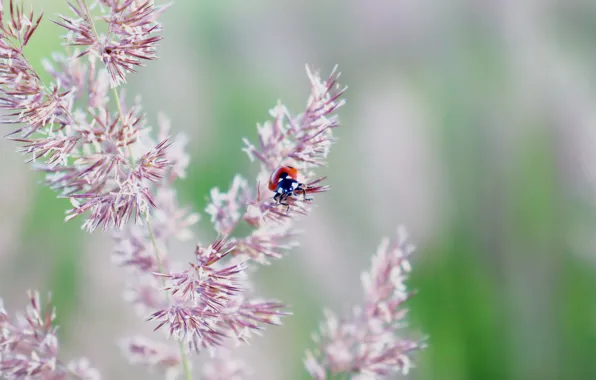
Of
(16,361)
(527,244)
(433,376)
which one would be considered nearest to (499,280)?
(527,244)

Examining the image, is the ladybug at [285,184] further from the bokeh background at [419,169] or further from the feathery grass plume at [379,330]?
the bokeh background at [419,169]

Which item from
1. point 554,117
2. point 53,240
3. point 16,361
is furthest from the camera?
point 554,117

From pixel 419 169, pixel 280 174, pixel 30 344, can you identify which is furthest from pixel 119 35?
pixel 419 169

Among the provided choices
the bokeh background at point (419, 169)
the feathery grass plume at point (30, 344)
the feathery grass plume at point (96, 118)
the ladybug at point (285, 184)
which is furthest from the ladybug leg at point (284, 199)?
the bokeh background at point (419, 169)

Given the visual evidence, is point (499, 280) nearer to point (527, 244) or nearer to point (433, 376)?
point (527, 244)

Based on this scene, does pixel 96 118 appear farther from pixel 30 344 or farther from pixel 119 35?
pixel 30 344

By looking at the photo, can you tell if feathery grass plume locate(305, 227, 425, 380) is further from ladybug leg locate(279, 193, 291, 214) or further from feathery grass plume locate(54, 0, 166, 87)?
feathery grass plume locate(54, 0, 166, 87)

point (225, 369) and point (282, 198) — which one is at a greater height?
point (282, 198)
